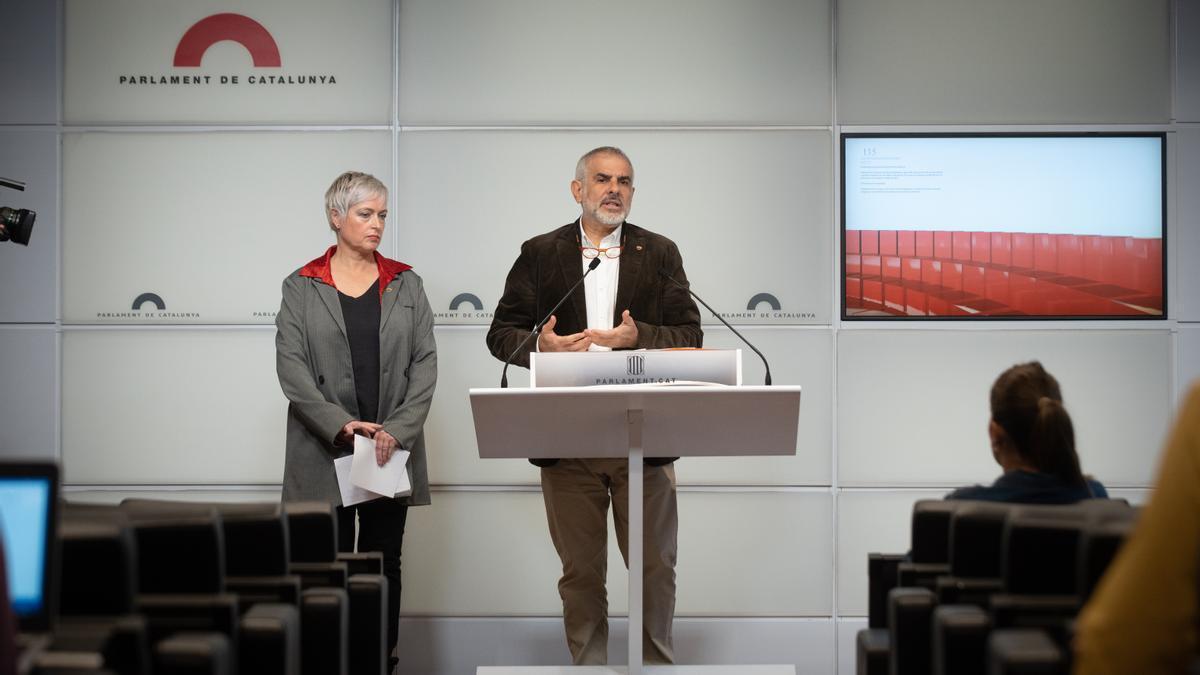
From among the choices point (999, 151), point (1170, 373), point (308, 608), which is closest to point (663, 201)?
point (999, 151)

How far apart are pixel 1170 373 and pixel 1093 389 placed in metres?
0.37

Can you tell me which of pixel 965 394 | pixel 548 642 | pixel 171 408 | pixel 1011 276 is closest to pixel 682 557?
pixel 548 642

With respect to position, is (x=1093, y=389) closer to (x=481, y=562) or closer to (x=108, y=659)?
(x=481, y=562)

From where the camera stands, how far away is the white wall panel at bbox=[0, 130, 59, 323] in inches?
229

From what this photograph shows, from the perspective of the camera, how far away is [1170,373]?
584 cm

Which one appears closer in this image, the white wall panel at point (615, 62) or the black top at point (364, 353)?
the black top at point (364, 353)

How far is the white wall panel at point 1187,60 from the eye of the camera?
5.82 metres

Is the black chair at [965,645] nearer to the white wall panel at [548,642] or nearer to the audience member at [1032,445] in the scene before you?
the audience member at [1032,445]

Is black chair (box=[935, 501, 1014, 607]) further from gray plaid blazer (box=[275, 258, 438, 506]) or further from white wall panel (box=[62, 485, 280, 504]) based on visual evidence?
white wall panel (box=[62, 485, 280, 504])

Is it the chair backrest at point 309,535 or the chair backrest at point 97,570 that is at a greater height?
the chair backrest at point 97,570

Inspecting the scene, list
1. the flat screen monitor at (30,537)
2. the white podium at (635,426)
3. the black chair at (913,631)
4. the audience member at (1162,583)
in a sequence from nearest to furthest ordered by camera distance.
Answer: the audience member at (1162,583), the flat screen monitor at (30,537), the black chair at (913,631), the white podium at (635,426)

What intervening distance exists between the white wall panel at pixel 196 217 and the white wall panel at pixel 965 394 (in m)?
2.46

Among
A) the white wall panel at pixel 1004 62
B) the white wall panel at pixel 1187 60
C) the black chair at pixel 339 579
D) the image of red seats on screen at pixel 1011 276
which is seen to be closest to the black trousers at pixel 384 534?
the black chair at pixel 339 579

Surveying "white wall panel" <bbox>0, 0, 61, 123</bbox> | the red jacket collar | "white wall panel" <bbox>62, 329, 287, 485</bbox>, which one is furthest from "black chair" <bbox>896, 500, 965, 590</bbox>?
"white wall panel" <bbox>0, 0, 61, 123</bbox>
